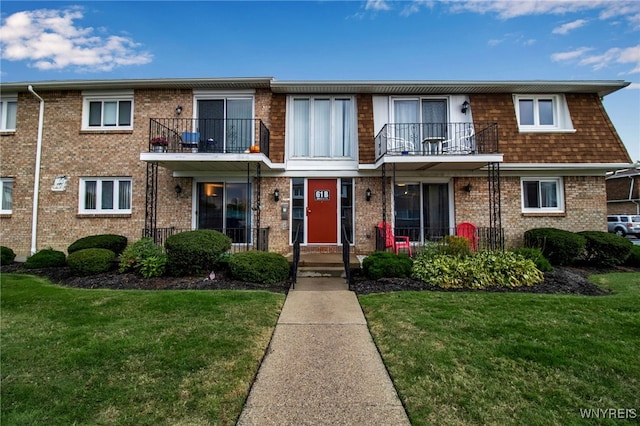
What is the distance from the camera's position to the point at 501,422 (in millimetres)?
2572

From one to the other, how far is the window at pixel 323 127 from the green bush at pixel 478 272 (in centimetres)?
508

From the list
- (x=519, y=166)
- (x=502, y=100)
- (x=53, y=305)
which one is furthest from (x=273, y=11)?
(x=53, y=305)

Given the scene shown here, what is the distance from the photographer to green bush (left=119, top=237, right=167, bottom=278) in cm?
789

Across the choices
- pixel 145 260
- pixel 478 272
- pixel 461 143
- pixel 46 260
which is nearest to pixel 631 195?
pixel 461 143

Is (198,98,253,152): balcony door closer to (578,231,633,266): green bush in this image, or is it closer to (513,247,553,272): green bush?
(513,247,553,272): green bush

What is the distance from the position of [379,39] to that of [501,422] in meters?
13.9

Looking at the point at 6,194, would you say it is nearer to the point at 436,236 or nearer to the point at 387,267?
A: the point at 387,267

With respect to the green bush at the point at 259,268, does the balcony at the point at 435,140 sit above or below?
above

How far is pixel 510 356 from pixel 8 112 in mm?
15851

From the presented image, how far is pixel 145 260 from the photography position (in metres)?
8.00

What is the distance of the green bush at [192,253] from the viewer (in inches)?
307

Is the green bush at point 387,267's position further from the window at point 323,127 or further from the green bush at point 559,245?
the green bush at point 559,245

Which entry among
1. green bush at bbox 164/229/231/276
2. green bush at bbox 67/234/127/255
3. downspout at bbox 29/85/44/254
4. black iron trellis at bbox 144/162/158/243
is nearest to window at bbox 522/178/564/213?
green bush at bbox 164/229/231/276
